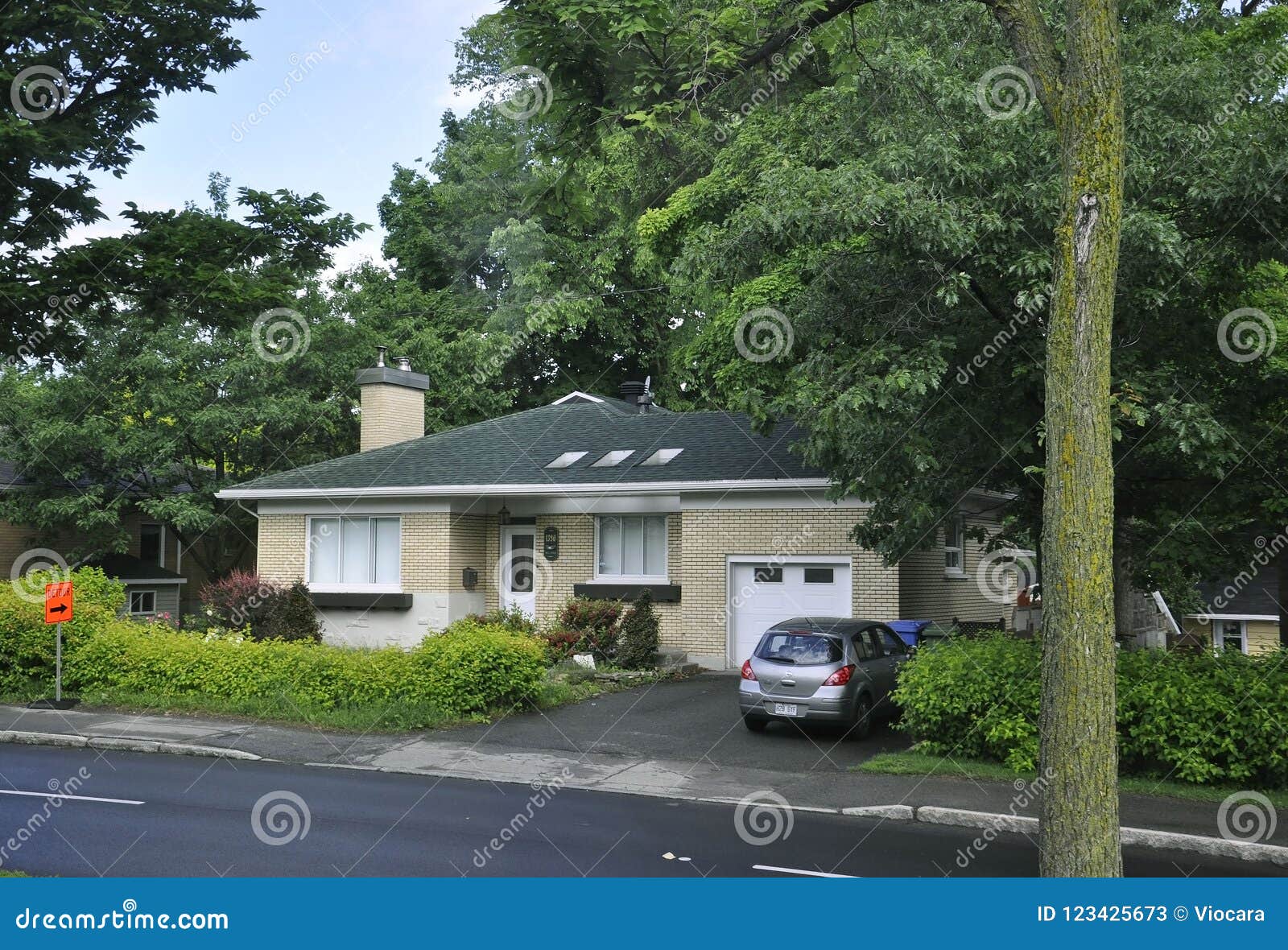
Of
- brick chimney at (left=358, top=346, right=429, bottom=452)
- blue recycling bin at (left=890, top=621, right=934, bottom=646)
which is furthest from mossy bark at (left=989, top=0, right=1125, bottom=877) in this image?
brick chimney at (left=358, top=346, right=429, bottom=452)

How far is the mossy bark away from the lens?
6027 millimetres

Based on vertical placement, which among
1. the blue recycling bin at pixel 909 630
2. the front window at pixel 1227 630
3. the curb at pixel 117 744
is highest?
the blue recycling bin at pixel 909 630

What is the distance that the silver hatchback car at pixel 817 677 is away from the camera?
1490 cm

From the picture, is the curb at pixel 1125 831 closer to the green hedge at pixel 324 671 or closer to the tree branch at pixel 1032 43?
the tree branch at pixel 1032 43

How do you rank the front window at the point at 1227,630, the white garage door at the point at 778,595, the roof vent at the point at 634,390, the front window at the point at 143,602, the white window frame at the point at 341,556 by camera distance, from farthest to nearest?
the front window at the point at 143,602 → the roof vent at the point at 634,390 → the front window at the point at 1227,630 → the white window frame at the point at 341,556 → the white garage door at the point at 778,595

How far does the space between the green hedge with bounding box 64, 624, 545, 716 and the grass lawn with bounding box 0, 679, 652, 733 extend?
14 centimetres

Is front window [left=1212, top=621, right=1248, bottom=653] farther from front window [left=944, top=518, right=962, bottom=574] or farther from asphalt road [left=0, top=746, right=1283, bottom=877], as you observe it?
asphalt road [left=0, top=746, right=1283, bottom=877]

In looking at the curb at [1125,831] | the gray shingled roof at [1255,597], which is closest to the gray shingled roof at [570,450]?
the curb at [1125,831]

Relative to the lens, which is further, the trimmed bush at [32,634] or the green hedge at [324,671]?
the trimmed bush at [32,634]

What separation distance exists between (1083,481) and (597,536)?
17.8 metres

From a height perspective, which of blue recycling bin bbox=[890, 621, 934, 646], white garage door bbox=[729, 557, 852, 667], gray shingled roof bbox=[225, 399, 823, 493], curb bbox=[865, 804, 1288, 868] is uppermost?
gray shingled roof bbox=[225, 399, 823, 493]

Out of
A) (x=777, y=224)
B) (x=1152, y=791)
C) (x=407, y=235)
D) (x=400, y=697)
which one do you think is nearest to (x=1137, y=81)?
(x=777, y=224)

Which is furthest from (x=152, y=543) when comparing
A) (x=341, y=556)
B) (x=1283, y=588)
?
(x=1283, y=588)

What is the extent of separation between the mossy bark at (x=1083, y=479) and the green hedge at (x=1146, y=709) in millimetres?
6441
